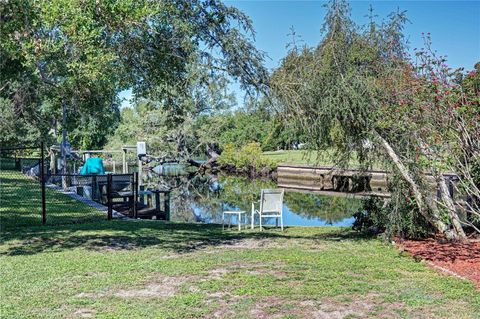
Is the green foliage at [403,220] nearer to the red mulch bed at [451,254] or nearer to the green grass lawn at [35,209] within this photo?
the red mulch bed at [451,254]

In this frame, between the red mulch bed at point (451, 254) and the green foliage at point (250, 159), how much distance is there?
89.3ft

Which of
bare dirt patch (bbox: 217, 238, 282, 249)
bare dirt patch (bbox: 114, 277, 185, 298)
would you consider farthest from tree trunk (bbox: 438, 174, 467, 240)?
bare dirt patch (bbox: 114, 277, 185, 298)

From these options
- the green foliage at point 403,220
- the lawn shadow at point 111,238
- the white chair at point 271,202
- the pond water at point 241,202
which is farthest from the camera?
the pond water at point 241,202

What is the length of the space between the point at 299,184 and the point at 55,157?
15049mm

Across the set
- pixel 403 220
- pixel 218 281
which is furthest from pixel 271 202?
pixel 218 281

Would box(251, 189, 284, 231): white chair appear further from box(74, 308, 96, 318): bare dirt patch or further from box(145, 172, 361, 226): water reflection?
box(74, 308, 96, 318): bare dirt patch

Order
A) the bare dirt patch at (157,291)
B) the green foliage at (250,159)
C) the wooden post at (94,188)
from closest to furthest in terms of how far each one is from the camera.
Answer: the bare dirt patch at (157,291) < the wooden post at (94,188) < the green foliage at (250,159)

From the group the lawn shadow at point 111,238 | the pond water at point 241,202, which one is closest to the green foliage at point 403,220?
the lawn shadow at point 111,238

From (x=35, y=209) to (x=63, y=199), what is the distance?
242 centimetres

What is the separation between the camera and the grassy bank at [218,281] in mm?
4527

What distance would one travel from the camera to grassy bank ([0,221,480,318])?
4.53 m

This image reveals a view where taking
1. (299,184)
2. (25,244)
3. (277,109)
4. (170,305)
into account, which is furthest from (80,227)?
(299,184)

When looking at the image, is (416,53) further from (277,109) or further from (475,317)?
(475,317)

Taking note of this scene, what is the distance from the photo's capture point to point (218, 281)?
5.45 meters
